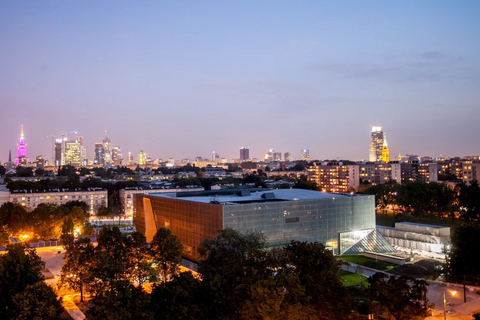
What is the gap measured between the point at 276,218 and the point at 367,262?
9991 mm

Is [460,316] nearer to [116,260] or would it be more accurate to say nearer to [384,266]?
[384,266]

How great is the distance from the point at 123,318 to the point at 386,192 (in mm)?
68442

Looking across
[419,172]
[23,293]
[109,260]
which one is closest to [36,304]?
[23,293]

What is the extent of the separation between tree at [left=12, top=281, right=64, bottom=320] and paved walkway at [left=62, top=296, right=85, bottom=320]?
526cm

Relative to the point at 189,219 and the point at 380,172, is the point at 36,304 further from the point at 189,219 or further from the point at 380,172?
the point at 380,172

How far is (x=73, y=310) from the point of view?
28.4 metres

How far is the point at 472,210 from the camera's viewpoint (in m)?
55.2

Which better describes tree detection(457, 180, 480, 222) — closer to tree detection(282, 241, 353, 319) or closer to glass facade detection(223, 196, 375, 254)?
glass facade detection(223, 196, 375, 254)

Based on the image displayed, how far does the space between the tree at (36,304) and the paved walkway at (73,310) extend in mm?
5259

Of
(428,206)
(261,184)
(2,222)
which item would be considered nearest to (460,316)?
(428,206)

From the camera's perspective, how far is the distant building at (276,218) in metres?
39.3

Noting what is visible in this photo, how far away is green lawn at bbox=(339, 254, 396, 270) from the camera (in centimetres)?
3873

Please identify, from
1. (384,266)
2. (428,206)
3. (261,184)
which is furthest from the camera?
(261,184)

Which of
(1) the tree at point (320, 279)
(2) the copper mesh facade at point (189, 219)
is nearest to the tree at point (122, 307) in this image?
(1) the tree at point (320, 279)
